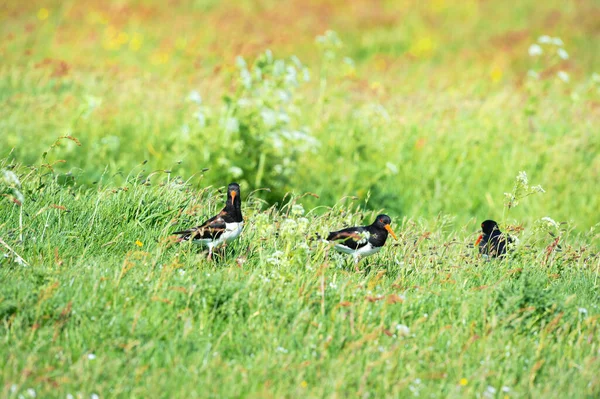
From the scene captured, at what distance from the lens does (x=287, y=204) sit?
A: 680 cm

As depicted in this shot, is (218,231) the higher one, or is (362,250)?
(218,231)

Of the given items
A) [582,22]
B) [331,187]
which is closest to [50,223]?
[331,187]

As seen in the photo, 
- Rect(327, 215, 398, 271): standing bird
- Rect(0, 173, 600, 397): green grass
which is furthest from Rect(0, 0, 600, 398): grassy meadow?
Rect(327, 215, 398, 271): standing bird

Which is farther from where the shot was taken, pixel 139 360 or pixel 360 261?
pixel 360 261

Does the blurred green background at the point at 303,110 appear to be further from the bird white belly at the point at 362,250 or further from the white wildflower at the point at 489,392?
the white wildflower at the point at 489,392

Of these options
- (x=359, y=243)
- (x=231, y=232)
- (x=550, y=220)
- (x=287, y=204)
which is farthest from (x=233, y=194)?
(x=550, y=220)

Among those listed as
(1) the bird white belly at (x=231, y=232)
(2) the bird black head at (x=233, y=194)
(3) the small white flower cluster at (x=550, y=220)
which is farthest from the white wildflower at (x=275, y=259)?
(3) the small white flower cluster at (x=550, y=220)

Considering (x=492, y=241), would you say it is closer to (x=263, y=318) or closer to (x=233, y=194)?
(x=233, y=194)

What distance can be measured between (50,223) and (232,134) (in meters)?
3.76

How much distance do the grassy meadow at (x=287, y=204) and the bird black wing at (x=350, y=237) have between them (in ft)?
0.47

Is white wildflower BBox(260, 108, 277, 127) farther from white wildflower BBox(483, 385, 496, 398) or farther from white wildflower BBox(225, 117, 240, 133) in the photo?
white wildflower BBox(483, 385, 496, 398)

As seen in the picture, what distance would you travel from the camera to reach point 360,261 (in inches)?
263

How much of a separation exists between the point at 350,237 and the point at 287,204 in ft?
2.48

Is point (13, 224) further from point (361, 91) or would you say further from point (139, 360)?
point (361, 91)
